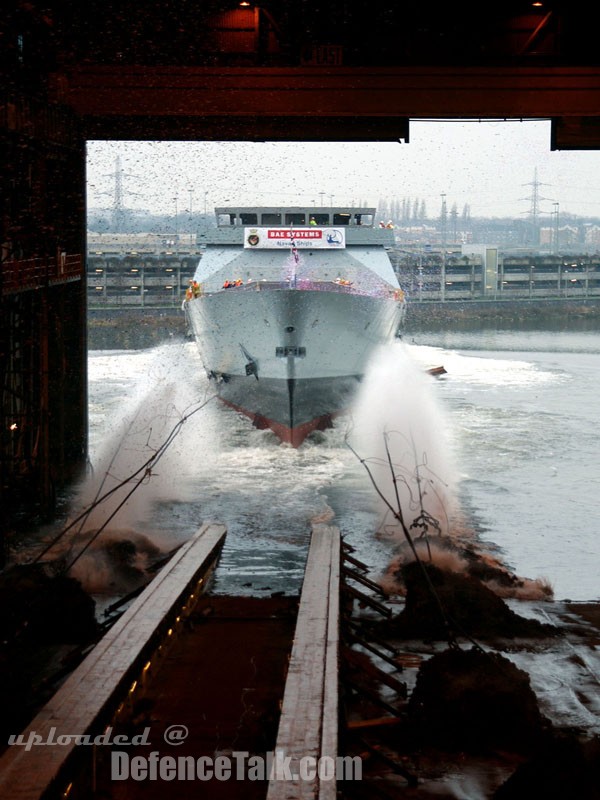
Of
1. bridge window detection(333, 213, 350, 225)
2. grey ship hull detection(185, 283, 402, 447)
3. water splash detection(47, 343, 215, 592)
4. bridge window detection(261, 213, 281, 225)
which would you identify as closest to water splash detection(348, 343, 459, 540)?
grey ship hull detection(185, 283, 402, 447)

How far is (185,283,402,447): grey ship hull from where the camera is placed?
26672 mm

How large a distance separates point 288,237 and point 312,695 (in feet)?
87.5

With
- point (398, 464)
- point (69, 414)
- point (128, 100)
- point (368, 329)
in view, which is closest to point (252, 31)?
point (128, 100)

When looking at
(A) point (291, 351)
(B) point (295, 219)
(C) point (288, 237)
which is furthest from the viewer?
(B) point (295, 219)

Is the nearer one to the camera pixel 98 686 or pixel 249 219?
pixel 98 686

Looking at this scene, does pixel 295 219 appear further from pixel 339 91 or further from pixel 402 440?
pixel 339 91

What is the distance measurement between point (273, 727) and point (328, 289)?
21.3m

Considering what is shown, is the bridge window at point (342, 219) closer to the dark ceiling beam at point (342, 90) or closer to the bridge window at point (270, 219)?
the bridge window at point (270, 219)

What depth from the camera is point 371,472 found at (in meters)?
21.8

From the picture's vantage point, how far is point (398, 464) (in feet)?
72.5

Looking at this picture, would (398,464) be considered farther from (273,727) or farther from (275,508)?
(273,727)

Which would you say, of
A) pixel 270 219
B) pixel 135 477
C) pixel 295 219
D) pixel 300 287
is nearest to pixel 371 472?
pixel 135 477

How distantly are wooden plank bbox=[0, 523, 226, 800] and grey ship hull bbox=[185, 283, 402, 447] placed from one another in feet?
53.3

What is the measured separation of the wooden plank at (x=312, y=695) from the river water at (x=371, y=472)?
1030 mm
